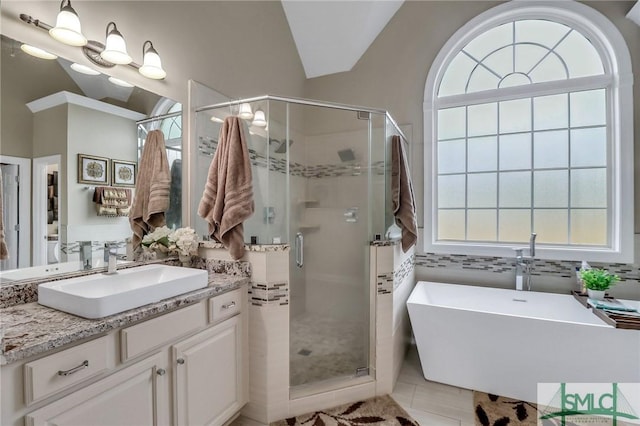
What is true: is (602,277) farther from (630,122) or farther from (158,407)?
(158,407)

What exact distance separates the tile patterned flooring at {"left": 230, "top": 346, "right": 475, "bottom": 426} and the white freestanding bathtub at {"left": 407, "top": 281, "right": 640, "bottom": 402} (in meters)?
0.08

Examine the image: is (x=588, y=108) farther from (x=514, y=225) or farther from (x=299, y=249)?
(x=299, y=249)

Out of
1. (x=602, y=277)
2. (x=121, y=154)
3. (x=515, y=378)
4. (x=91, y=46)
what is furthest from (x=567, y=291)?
(x=91, y=46)

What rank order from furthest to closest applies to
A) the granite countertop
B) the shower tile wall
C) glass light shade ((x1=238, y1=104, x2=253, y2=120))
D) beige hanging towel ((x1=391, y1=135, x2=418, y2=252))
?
1. beige hanging towel ((x1=391, y1=135, x2=418, y2=252))
2. the shower tile wall
3. glass light shade ((x1=238, y1=104, x2=253, y2=120))
4. the granite countertop

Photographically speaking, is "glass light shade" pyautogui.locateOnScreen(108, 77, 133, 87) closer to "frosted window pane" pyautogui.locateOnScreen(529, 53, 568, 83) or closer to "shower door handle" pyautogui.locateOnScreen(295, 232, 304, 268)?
"shower door handle" pyautogui.locateOnScreen(295, 232, 304, 268)

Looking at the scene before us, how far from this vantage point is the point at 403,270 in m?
2.50

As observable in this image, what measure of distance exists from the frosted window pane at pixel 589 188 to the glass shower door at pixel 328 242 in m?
1.90

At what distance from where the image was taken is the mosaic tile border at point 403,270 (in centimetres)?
226

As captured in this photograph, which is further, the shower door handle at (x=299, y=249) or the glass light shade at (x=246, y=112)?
the shower door handle at (x=299, y=249)

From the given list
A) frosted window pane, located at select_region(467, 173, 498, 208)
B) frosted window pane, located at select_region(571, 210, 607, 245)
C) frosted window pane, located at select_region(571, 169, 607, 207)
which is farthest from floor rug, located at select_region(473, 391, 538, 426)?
frosted window pane, located at select_region(571, 169, 607, 207)

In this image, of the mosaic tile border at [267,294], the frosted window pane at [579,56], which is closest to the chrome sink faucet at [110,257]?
the mosaic tile border at [267,294]

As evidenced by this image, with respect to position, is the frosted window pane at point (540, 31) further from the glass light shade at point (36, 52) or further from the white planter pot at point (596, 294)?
the glass light shade at point (36, 52)

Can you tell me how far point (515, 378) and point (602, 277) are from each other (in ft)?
3.49

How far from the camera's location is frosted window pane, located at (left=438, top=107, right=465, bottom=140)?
119 inches
